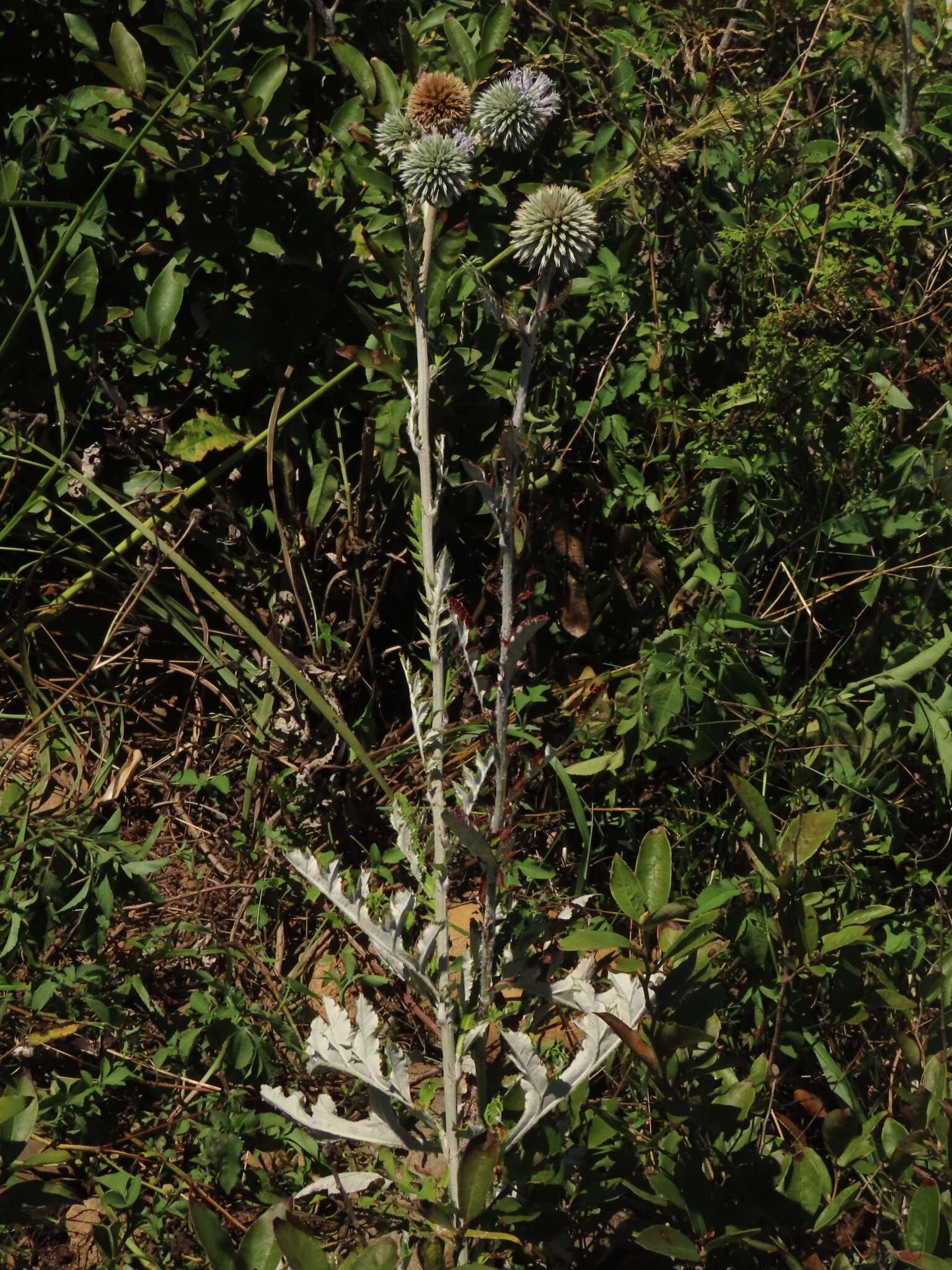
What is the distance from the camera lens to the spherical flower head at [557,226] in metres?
2.03

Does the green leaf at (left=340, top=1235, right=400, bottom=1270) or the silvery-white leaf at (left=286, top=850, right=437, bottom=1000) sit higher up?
the silvery-white leaf at (left=286, top=850, right=437, bottom=1000)

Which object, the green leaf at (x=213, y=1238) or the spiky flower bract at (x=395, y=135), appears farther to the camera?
the spiky flower bract at (x=395, y=135)

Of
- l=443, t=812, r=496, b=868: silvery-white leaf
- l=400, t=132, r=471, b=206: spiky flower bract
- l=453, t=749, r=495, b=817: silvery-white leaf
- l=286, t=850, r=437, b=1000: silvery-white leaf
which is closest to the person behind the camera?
l=443, t=812, r=496, b=868: silvery-white leaf

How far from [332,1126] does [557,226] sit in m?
1.47

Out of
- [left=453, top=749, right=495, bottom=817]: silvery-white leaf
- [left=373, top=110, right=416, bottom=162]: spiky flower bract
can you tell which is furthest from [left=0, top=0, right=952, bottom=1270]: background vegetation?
[left=453, top=749, right=495, bottom=817]: silvery-white leaf

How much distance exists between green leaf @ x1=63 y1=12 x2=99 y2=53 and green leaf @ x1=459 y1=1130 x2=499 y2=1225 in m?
2.54

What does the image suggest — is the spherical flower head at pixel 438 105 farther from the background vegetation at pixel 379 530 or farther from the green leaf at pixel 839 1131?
the green leaf at pixel 839 1131

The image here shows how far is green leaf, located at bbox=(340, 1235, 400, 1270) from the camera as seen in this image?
5.10 ft

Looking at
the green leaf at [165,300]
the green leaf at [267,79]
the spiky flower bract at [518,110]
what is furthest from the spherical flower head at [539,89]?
the green leaf at [165,300]

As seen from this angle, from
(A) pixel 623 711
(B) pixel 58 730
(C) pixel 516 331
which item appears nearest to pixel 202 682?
(B) pixel 58 730

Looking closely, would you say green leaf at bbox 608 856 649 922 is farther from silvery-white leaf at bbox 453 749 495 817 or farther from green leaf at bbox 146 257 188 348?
green leaf at bbox 146 257 188 348

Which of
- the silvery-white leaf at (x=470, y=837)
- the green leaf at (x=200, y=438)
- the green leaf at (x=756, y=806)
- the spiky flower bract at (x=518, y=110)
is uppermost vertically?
the spiky flower bract at (x=518, y=110)

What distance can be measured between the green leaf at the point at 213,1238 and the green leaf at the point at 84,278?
205 cm

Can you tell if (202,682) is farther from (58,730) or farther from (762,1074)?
(762,1074)
